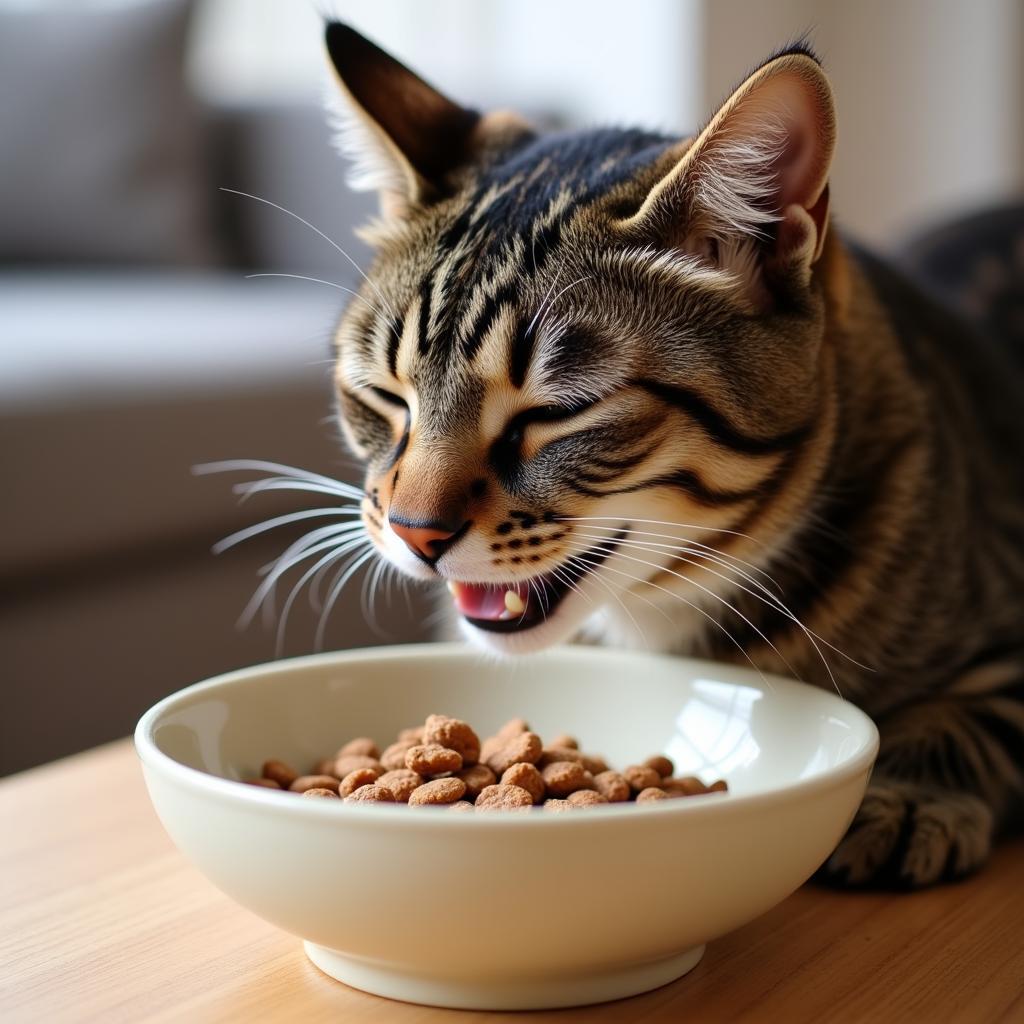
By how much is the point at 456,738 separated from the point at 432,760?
3 centimetres

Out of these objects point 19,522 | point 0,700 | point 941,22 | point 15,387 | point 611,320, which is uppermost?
point 941,22

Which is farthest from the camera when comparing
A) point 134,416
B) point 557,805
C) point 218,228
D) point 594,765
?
point 218,228

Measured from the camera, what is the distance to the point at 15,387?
1511 mm

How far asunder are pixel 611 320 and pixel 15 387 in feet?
3.10

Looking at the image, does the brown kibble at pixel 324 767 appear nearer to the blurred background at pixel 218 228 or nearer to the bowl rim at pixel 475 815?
the bowl rim at pixel 475 815

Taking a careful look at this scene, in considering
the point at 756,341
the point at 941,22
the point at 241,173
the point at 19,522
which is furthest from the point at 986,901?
the point at 941,22

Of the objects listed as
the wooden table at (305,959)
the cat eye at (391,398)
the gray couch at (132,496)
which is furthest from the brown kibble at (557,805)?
the gray couch at (132,496)

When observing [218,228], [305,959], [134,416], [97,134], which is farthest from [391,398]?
[218,228]

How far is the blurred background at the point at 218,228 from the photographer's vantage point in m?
1.58

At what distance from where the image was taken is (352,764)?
2.56ft

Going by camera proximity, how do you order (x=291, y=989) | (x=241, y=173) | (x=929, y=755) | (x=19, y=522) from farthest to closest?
(x=241, y=173) < (x=19, y=522) < (x=929, y=755) < (x=291, y=989)

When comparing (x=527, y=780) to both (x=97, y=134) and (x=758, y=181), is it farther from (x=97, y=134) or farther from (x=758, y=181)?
(x=97, y=134)

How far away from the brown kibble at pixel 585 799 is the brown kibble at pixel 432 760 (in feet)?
0.23

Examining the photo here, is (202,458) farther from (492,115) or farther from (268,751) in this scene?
(268,751)
